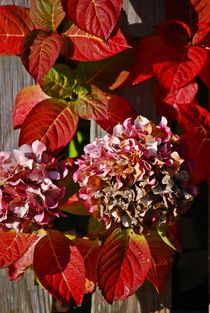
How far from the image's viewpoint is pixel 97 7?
5.30 feet

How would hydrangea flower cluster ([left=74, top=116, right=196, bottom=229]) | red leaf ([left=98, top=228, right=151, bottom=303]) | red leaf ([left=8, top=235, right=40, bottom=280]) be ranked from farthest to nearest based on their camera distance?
red leaf ([left=8, top=235, right=40, bottom=280]), red leaf ([left=98, top=228, right=151, bottom=303]), hydrangea flower cluster ([left=74, top=116, right=196, bottom=229])

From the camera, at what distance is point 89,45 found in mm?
1692

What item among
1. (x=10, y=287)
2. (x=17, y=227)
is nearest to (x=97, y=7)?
(x=17, y=227)

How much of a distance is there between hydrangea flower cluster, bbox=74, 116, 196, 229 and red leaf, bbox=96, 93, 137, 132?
0.43ft

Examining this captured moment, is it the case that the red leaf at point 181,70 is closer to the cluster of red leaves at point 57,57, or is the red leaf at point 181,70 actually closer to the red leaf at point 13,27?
the cluster of red leaves at point 57,57

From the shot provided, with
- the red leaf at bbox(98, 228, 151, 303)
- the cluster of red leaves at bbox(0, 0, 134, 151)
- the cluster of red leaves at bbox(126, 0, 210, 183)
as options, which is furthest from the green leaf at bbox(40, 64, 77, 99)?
the red leaf at bbox(98, 228, 151, 303)

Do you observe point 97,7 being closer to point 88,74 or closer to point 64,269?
point 88,74

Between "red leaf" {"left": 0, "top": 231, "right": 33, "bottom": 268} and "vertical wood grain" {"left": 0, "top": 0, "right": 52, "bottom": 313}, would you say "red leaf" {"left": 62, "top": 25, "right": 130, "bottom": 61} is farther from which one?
"red leaf" {"left": 0, "top": 231, "right": 33, "bottom": 268}

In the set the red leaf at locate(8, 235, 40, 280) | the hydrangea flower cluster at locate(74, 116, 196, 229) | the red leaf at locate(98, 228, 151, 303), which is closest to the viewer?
the hydrangea flower cluster at locate(74, 116, 196, 229)

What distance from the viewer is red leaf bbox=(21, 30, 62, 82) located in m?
1.63

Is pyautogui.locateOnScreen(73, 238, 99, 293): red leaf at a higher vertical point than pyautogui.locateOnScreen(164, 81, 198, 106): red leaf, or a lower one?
lower

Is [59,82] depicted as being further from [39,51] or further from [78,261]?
[78,261]

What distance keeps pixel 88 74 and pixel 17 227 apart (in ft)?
1.38

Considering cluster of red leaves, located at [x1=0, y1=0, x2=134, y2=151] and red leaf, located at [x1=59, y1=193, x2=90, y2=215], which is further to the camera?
red leaf, located at [x1=59, y1=193, x2=90, y2=215]
